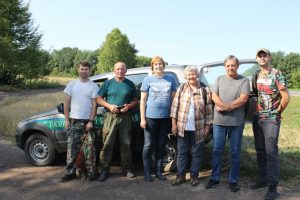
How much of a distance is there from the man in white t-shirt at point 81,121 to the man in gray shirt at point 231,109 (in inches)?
75.1

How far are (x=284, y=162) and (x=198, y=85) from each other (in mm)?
2509

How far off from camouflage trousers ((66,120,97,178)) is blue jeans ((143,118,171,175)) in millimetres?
848

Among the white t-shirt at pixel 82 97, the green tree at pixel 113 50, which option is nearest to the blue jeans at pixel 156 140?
the white t-shirt at pixel 82 97

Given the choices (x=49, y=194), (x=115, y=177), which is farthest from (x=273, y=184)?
(x=49, y=194)

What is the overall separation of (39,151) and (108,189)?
1.95 meters

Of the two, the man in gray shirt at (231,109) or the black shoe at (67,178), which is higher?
the man in gray shirt at (231,109)

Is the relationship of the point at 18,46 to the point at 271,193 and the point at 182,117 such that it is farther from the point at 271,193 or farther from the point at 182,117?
the point at 271,193

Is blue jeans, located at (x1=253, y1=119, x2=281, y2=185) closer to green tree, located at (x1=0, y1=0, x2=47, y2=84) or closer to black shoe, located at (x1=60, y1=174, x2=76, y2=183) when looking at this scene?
black shoe, located at (x1=60, y1=174, x2=76, y2=183)

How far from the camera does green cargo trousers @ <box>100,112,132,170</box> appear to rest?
5.72 metres

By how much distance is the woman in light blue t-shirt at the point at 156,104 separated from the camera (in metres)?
5.49

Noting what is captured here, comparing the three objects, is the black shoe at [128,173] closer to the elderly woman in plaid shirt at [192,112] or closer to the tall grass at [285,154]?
the elderly woman in plaid shirt at [192,112]

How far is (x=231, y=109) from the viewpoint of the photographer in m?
5.06

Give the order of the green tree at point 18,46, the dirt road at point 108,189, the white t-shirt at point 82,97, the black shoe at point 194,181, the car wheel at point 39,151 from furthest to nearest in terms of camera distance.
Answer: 1. the green tree at point 18,46
2. the car wheel at point 39,151
3. the white t-shirt at point 82,97
4. the black shoe at point 194,181
5. the dirt road at point 108,189

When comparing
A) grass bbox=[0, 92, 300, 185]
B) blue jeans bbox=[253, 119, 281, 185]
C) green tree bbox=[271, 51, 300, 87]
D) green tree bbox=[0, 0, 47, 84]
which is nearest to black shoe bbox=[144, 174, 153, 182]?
grass bbox=[0, 92, 300, 185]
